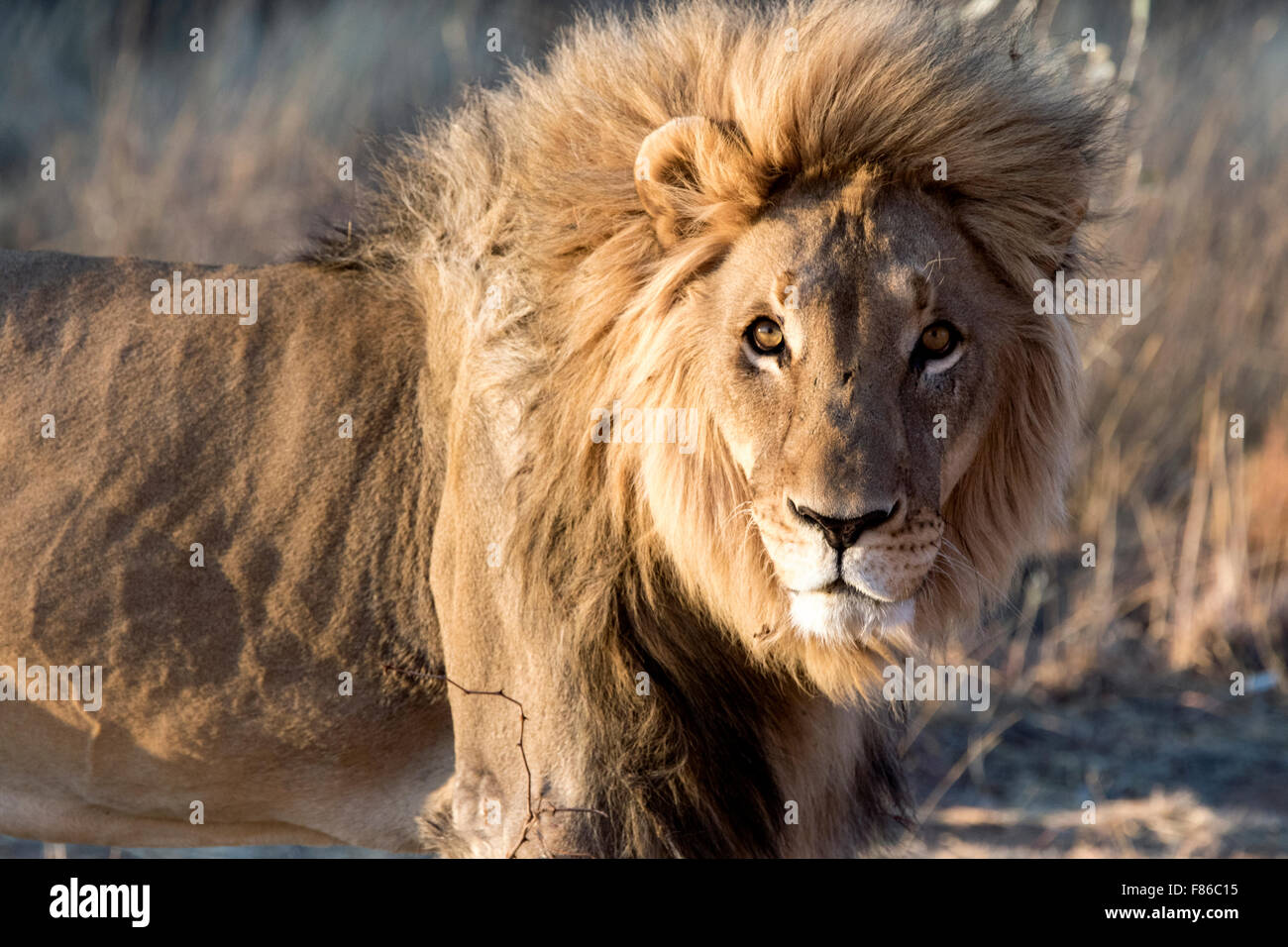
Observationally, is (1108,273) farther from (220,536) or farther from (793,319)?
(220,536)

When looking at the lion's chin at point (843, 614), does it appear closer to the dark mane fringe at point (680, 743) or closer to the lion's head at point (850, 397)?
the lion's head at point (850, 397)

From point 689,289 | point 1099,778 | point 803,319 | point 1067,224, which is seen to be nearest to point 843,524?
point 803,319

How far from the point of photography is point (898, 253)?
2.76m

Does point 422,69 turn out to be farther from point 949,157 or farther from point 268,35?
point 949,157

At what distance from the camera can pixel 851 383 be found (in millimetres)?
2658

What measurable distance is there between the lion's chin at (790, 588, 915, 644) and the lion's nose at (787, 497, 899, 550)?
0.10 meters

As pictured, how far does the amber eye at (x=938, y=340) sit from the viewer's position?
2.79 m

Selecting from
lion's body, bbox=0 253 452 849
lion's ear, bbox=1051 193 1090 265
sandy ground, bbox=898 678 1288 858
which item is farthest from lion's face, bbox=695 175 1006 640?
sandy ground, bbox=898 678 1288 858

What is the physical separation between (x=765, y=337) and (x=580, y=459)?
0.50 m

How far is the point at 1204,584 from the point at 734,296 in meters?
4.98

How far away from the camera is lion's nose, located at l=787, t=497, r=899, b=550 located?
2.57 metres

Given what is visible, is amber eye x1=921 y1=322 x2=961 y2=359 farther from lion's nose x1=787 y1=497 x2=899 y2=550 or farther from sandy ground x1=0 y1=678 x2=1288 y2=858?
sandy ground x1=0 y1=678 x2=1288 y2=858
